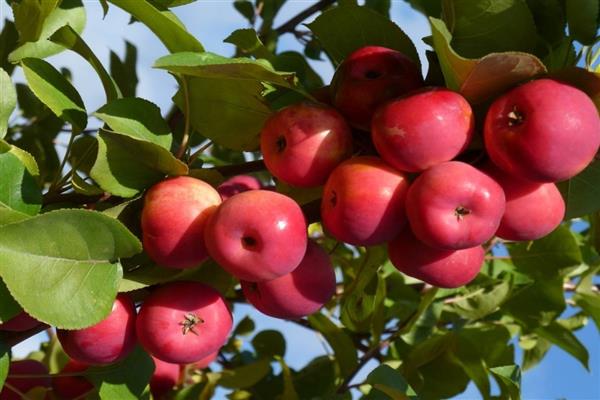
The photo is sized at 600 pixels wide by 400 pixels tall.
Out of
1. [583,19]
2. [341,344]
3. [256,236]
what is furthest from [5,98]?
[341,344]

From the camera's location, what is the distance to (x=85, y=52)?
1.42m

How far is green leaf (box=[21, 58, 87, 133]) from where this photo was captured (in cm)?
127

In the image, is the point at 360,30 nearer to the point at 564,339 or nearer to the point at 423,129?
the point at 423,129

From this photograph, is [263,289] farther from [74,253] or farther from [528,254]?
[528,254]

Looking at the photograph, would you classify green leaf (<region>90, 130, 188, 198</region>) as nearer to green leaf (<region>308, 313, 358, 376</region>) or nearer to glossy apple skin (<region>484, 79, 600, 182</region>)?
glossy apple skin (<region>484, 79, 600, 182</region>)

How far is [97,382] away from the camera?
1431mm

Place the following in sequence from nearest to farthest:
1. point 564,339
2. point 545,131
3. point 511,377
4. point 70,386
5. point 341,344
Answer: point 545,131
point 511,377
point 70,386
point 341,344
point 564,339

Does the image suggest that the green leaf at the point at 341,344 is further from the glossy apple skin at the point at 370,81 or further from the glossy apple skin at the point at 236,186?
the glossy apple skin at the point at 370,81

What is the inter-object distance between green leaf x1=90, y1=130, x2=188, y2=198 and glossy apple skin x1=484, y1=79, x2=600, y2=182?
44cm

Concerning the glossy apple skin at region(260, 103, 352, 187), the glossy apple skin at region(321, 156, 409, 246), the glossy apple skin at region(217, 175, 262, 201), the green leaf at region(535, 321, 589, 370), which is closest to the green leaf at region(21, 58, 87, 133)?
the glossy apple skin at region(217, 175, 262, 201)

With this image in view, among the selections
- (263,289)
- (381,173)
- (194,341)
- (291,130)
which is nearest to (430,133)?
(381,173)

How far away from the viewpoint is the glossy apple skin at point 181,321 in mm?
1138

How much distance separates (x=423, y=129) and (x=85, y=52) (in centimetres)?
68

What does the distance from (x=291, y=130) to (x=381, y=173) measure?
0.45 ft
